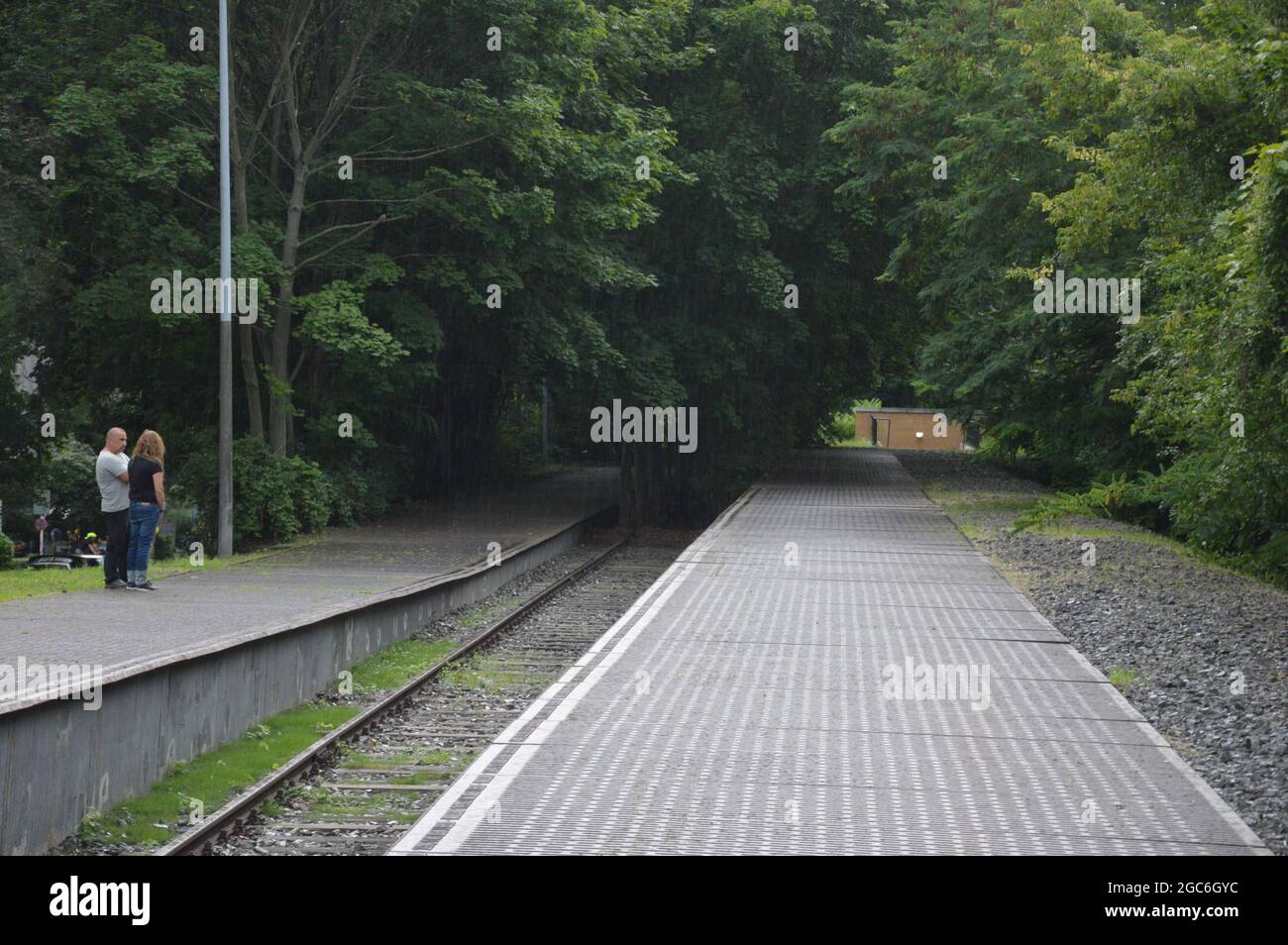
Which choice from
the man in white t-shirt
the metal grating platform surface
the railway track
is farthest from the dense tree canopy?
the railway track

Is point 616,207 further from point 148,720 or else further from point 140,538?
point 148,720

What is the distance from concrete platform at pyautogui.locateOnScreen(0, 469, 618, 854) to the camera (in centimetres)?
913

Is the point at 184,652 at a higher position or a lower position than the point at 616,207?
lower

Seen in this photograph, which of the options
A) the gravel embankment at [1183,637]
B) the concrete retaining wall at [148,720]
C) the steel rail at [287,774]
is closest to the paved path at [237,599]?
the concrete retaining wall at [148,720]

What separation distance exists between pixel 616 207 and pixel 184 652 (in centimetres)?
2077

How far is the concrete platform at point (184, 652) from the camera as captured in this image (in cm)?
913

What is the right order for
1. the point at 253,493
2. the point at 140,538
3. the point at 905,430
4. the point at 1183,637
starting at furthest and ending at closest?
the point at 905,430, the point at 253,493, the point at 140,538, the point at 1183,637

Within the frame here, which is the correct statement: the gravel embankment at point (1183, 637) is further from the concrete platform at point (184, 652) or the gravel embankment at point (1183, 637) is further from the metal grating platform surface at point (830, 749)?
the concrete platform at point (184, 652)

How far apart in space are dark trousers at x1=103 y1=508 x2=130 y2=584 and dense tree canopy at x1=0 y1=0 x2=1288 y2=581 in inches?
293

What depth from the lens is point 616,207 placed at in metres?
31.0

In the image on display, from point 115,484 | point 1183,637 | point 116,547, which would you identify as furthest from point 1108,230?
point 116,547

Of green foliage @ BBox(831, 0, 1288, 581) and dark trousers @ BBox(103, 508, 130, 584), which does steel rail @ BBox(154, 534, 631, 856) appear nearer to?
dark trousers @ BBox(103, 508, 130, 584)

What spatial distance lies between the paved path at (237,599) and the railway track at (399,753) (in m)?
1.26
